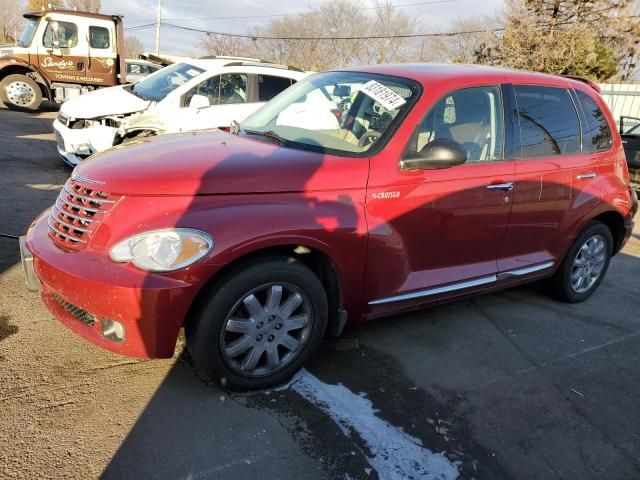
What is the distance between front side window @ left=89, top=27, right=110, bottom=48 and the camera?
13.0 m

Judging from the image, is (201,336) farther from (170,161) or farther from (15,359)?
(15,359)

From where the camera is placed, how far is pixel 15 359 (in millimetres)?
3066

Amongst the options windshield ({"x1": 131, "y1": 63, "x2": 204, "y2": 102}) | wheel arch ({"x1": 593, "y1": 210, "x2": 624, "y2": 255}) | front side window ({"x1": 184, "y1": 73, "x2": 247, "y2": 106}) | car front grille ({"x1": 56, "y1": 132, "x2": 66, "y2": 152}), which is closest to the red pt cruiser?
wheel arch ({"x1": 593, "y1": 210, "x2": 624, "y2": 255})

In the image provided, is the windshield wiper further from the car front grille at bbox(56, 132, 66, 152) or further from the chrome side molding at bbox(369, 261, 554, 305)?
the car front grille at bbox(56, 132, 66, 152)

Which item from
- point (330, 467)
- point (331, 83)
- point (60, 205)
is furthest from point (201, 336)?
point (331, 83)

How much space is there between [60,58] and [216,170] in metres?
12.5

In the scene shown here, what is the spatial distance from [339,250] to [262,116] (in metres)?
1.52

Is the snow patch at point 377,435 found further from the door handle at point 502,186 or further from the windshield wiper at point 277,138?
the door handle at point 502,186

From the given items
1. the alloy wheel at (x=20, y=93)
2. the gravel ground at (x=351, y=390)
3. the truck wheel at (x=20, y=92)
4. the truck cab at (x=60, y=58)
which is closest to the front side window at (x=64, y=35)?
the truck cab at (x=60, y=58)

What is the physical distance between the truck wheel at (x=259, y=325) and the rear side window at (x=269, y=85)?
5.19 metres

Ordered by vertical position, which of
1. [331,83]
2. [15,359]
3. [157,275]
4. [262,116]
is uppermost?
[331,83]

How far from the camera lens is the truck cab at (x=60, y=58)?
12.8 meters

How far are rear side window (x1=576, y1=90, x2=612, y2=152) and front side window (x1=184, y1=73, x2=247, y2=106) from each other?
180 inches

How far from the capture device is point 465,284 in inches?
145
